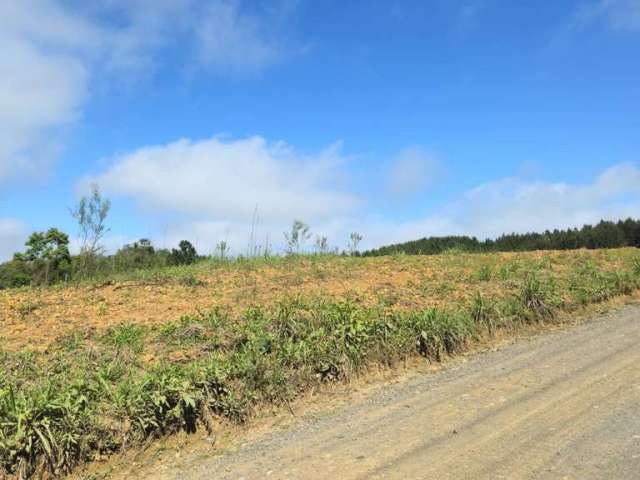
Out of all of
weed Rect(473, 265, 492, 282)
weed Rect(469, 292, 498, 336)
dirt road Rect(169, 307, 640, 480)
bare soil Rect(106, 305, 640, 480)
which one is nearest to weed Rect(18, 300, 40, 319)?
bare soil Rect(106, 305, 640, 480)

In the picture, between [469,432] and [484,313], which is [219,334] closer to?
[469,432]

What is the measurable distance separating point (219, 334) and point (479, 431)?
10.0 feet

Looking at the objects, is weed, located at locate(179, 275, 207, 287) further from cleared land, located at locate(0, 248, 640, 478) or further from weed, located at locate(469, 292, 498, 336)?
weed, located at locate(469, 292, 498, 336)

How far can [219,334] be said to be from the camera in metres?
6.23

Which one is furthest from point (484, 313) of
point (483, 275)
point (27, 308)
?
point (27, 308)

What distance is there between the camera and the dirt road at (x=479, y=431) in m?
3.78

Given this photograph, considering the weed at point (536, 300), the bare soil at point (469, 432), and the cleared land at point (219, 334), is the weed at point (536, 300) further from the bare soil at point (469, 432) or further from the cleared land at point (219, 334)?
the bare soil at point (469, 432)

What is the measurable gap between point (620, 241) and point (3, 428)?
2643 centimetres

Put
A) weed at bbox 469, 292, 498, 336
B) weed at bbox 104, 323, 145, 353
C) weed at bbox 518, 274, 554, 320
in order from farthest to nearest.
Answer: weed at bbox 518, 274, 554, 320 < weed at bbox 469, 292, 498, 336 < weed at bbox 104, 323, 145, 353

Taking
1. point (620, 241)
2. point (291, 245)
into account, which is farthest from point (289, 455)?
point (620, 241)

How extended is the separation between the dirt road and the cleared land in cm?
62

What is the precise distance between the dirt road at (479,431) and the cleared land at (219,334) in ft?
2.02

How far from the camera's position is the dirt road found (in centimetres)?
378

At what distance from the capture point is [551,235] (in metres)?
27.3
